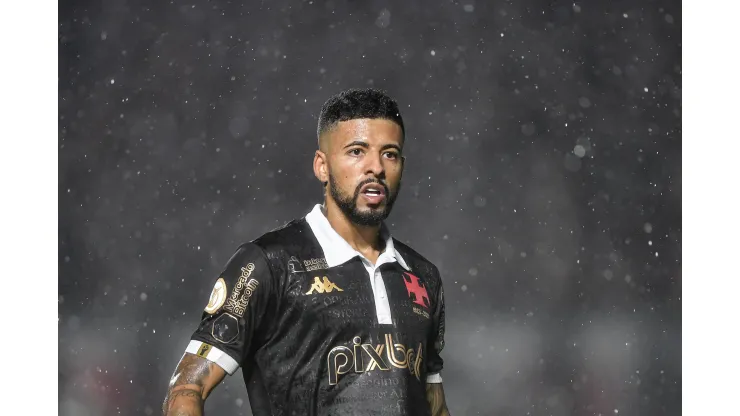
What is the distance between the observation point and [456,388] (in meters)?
4.39

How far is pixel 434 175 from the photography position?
174 inches

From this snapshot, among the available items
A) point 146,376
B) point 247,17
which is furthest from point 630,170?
point 146,376

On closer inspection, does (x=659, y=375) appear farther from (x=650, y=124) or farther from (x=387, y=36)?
(x=387, y=36)

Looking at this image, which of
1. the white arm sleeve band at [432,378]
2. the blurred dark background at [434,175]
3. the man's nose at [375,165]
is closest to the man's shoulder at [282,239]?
the man's nose at [375,165]

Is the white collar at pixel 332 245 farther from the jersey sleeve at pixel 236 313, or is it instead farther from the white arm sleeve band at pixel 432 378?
the white arm sleeve band at pixel 432 378

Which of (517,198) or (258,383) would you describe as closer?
(258,383)

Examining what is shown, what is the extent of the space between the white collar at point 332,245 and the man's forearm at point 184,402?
43cm

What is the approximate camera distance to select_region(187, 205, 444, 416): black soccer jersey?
6.46 ft

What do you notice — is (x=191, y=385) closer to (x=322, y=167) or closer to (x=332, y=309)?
(x=332, y=309)

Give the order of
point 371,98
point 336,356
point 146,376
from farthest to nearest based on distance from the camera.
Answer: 1. point 146,376
2. point 371,98
3. point 336,356

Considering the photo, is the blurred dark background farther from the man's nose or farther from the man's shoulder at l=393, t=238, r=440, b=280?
the man's nose

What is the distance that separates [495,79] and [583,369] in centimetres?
149

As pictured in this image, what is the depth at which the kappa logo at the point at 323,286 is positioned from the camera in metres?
2.04

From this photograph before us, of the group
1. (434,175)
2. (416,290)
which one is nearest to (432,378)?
(416,290)
